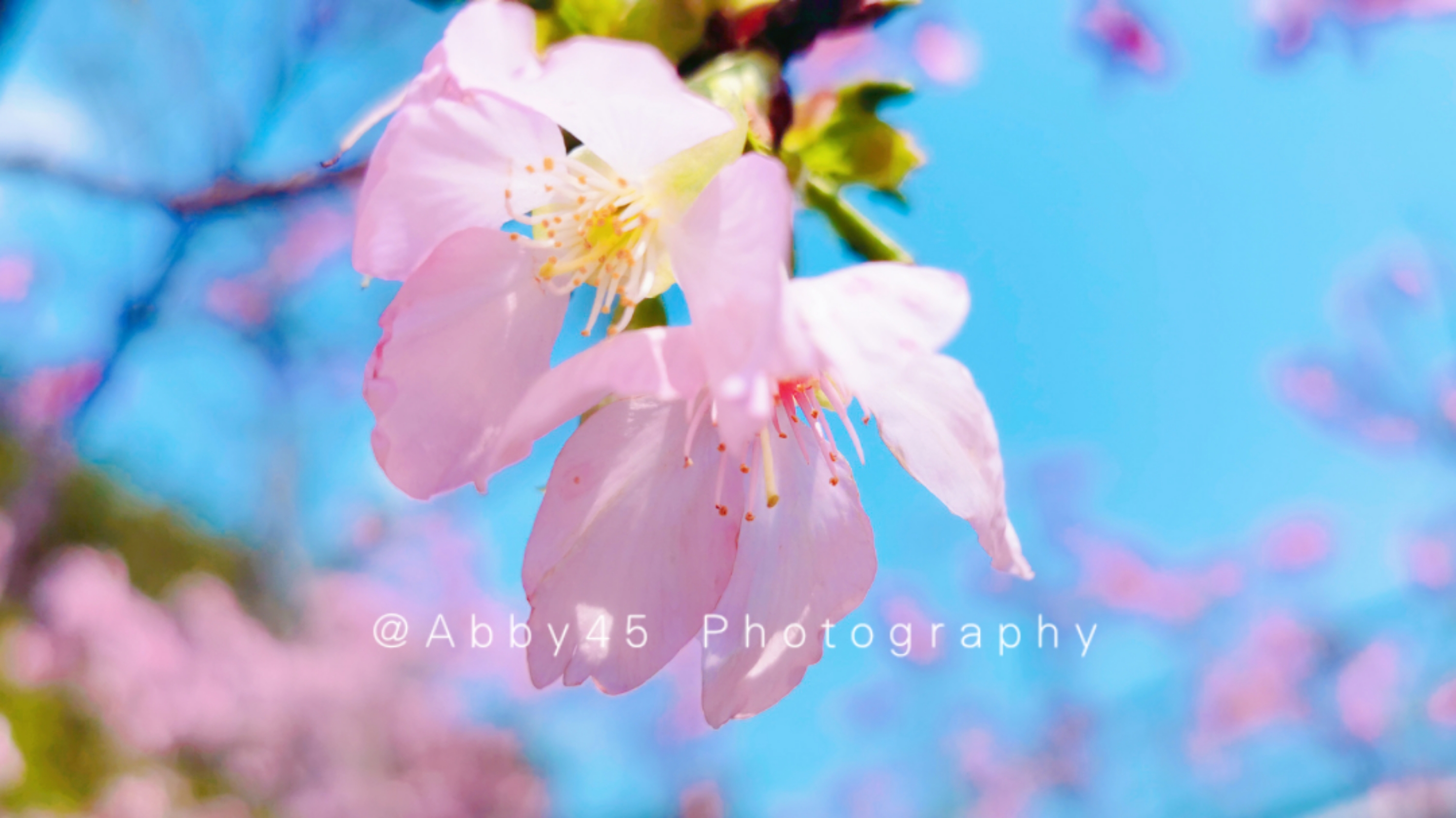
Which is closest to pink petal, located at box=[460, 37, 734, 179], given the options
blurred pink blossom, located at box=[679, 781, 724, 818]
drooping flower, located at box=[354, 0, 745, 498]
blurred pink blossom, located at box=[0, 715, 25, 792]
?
drooping flower, located at box=[354, 0, 745, 498]

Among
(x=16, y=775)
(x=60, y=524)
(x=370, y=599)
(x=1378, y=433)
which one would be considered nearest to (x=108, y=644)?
(x=16, y=775)

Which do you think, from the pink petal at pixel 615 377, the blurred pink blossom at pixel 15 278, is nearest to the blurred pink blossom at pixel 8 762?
the blurred pink blossom at pixel 15 278

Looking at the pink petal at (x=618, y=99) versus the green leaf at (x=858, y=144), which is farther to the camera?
the green leaf at (x=858, y=144)

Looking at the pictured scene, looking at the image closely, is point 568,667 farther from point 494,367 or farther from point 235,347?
point 235,347

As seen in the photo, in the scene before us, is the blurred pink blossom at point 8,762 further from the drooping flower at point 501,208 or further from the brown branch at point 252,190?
the drooping flower at point 501,208

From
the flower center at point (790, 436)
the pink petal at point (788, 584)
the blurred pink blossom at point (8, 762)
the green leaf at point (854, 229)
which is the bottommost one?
the blurred pink blossom at point (8, 762)

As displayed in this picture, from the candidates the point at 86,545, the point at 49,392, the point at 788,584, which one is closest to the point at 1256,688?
the point at 788,584

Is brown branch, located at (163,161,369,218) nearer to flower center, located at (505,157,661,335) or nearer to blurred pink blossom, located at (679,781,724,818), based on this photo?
flower center, located at (505,157,661,335)
